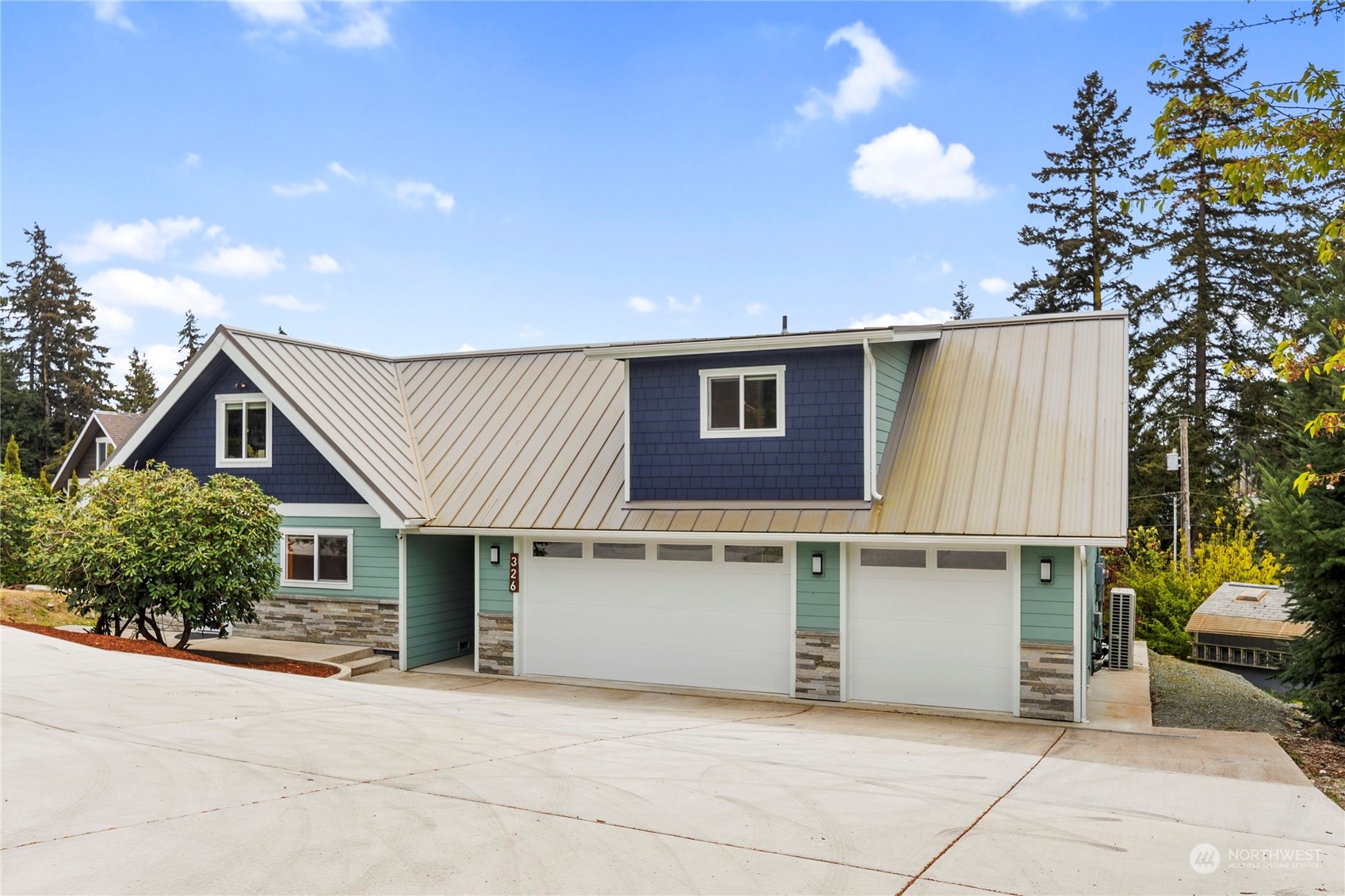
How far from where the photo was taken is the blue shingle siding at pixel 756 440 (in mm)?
13148

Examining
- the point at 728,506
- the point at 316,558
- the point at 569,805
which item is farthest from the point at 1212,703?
the point at 316,558

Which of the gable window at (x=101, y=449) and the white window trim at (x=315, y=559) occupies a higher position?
the gable window at (x=101, y=449)

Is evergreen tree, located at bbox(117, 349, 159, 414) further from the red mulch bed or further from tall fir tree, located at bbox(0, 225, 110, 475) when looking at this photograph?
the red mulch bed

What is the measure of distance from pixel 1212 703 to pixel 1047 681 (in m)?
3.42

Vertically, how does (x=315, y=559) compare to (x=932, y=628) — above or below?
above

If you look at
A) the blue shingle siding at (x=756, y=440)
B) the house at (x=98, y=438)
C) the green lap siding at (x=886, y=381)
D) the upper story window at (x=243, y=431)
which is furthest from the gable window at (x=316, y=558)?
the house at (x=98, y=438)

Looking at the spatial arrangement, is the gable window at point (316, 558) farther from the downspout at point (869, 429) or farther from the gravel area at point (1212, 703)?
the gravel area at point (1212, 703)

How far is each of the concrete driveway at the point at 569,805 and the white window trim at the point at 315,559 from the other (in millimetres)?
5300

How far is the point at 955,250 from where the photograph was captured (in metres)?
31.7

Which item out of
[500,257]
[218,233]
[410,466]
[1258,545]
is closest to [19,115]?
[410,466]

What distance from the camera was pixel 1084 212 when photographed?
1347 inches

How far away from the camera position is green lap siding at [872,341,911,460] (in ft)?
44.3

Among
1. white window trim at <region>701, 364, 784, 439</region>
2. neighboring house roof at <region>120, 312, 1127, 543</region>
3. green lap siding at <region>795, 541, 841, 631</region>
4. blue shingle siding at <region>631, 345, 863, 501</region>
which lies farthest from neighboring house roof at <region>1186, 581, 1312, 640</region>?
white window trim at <region>701, 364, 784, 439</region>

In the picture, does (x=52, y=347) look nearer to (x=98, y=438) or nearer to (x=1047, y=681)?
(x=98, y=438)
